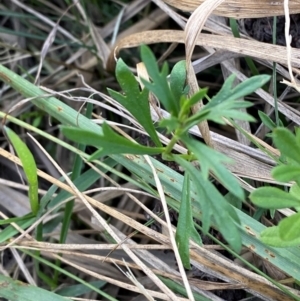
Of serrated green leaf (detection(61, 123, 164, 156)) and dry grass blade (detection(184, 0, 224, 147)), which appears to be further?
dry grass blade (detection(184, 0, 224, 147))

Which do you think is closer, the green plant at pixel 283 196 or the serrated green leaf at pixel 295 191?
the green plant at pixel 283 196

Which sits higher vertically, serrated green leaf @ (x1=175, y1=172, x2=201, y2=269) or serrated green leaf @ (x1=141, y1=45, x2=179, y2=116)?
serrated green leaf @ (x1=141, y1=45, x2=179, y2=116)

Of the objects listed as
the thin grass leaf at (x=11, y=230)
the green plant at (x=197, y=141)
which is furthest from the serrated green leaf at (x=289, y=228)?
the thin grass leaf at (x=11, y=230)

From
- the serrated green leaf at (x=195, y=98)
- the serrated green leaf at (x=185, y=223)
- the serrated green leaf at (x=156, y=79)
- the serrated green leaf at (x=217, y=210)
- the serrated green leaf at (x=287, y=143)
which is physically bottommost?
the serrated green leaf at (x=185, y=223)

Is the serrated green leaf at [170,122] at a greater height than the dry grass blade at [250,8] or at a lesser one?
lesser

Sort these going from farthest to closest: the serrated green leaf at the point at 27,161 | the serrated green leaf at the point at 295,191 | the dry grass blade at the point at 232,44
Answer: the dry grass blade at the point at 232,44 → the serrated green leaf at the point at 27,161 → the serrated green leaf at the point at 295,191

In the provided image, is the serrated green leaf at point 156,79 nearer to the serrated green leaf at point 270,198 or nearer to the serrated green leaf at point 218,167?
the serrated green leaf at point 218,167

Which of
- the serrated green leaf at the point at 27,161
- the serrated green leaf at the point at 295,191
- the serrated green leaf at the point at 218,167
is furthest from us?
the serrated green leaf at the point at 27,161

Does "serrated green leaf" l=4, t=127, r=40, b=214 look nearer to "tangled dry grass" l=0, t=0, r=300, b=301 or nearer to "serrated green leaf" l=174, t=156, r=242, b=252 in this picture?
"tangled dry grass" l=0, t=0, r=300, b=301

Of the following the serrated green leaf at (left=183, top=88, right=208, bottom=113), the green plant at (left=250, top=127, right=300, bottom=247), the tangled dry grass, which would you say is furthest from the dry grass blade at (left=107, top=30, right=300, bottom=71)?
the serrated green leaf at (left=183, top=88, right=208, bottom=113)
